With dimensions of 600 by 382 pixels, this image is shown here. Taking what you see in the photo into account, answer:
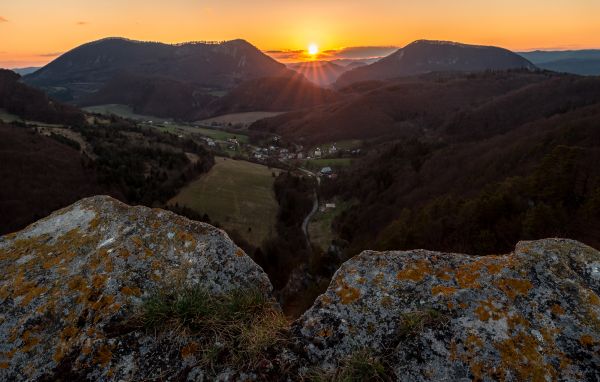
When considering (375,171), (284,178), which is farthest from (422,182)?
(284,178)

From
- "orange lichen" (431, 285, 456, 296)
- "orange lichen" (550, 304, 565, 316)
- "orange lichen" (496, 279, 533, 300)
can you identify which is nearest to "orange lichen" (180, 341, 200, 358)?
"orange lichen" (431, 285, 456, 296)

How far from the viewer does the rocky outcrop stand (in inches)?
180

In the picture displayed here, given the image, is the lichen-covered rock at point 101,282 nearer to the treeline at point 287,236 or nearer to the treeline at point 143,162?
the treeline at point 287,236

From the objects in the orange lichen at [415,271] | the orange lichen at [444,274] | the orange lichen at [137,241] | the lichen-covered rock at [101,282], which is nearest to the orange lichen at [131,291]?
the lichen-covered rock at [101,282]

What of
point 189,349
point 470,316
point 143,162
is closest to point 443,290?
point 470,316

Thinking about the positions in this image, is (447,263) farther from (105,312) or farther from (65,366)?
(65,366)

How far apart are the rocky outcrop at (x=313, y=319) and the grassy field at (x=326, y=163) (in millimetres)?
171134

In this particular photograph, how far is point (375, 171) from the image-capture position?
12769 cm

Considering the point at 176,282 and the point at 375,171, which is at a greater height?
the point at 176,282

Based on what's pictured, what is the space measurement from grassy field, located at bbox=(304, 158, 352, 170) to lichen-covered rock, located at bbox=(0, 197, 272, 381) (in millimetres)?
170201

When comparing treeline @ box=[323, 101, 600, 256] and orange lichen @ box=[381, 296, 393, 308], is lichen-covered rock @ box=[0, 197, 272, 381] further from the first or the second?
treeline @ box=[323, 101, 600, 256]

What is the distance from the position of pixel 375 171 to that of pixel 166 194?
6894 centimetres

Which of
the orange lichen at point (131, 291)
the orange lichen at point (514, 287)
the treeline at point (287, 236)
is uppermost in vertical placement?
the orange lichen at point (514, 287)

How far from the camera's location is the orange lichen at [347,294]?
545 cm
